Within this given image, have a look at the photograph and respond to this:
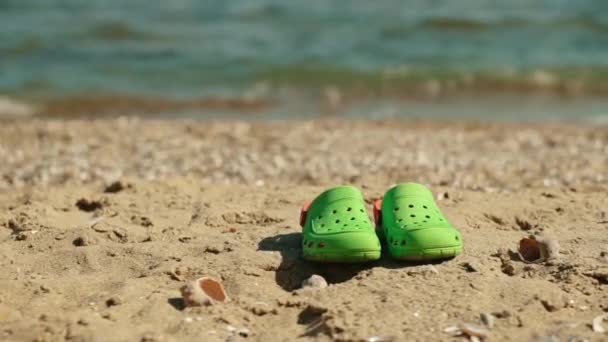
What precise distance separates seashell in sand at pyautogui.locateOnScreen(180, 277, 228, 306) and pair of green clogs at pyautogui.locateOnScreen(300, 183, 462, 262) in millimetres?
420

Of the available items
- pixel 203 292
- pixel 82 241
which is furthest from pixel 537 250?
pixel 82 241

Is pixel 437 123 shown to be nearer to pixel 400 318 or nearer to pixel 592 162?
pixel 592 162

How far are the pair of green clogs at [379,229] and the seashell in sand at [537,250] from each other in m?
0.26

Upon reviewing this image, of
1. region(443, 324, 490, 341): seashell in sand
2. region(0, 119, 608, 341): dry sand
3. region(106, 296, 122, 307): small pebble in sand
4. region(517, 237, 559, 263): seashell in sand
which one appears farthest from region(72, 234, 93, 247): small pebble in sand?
region(517, 237, 559, 263): seashell in sand

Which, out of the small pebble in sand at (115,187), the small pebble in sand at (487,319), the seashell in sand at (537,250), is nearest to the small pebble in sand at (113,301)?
the small pebble in sand at (487,319)

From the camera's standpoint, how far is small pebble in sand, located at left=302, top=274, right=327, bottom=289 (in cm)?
307

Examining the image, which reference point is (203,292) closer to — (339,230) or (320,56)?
(339,230)

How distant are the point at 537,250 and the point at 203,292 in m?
1.26

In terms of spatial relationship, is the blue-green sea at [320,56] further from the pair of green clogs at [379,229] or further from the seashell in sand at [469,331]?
the seashell in sand at [469,331]

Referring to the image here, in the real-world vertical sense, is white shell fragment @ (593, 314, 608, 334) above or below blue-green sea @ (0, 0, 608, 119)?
below

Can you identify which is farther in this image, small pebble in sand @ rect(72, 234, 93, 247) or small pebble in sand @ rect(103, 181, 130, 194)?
small pebble in sand @ rect(103, 181, 130, 194)

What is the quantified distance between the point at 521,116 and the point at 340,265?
526cm

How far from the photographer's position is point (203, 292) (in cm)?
293

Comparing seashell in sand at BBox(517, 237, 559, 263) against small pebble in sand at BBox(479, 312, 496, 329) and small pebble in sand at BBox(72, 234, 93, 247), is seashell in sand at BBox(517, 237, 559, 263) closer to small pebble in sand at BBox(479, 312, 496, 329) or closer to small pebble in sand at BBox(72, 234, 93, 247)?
small pebble in sand at BBox(479, 312, 496, 329)
